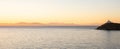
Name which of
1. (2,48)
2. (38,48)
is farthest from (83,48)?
(2,48)

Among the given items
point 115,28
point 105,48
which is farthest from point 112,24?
point 105,48

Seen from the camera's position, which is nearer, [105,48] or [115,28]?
[105,48]

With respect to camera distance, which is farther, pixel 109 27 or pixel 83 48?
pixel 109 27

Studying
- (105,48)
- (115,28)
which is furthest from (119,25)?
(105,48)

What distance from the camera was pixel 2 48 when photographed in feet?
167

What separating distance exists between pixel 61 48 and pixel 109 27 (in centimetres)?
14993

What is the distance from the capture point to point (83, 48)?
50.6 meters

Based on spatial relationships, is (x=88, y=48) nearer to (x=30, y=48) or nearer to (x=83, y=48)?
(x=83, y=48)

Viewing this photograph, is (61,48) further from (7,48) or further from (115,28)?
(115,28)

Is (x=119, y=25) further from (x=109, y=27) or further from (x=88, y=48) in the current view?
(x=88, y=48)

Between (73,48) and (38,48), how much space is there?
7.17 m

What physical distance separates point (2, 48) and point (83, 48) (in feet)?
54.2

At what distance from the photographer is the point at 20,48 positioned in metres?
50.8

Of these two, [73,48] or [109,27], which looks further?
[109,27]
